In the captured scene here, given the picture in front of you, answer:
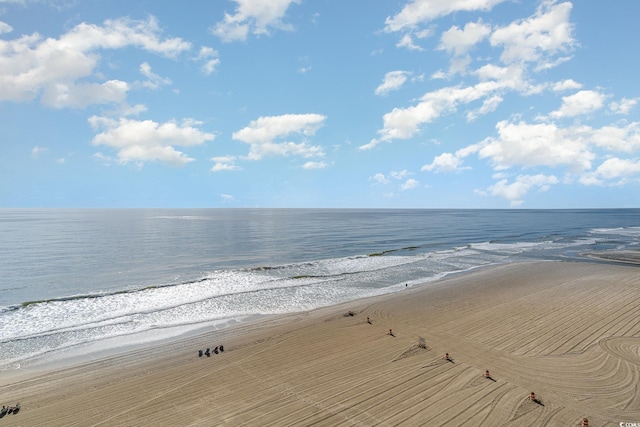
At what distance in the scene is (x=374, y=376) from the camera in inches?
562

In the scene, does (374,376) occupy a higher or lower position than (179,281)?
higher

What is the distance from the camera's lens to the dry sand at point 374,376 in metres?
11.8

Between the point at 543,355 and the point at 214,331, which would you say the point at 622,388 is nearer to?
the point at 543,355

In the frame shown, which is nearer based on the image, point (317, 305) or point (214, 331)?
point (214, 331)

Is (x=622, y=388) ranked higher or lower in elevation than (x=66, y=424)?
higher

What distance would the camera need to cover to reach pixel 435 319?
71.8 feet

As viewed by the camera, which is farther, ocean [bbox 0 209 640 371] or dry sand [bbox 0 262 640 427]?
ocean [bbox 0 209 640 371]

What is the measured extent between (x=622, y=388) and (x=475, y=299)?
43.8ft

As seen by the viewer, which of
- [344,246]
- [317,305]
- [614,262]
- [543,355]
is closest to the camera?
[543,355]

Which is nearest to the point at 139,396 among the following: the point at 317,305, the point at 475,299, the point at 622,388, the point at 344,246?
the point at 317,305

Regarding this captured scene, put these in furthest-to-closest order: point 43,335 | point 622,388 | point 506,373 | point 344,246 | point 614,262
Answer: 1. point 344,246
2. point 614,262
3. point 43,335
4. point 506,373
5. point 622,388

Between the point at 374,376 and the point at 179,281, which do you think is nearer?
the point at 374,376

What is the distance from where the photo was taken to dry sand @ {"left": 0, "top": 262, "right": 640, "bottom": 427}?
11789 mm

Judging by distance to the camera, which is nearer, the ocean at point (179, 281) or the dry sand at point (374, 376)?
the dry sand at point (374, 376)
